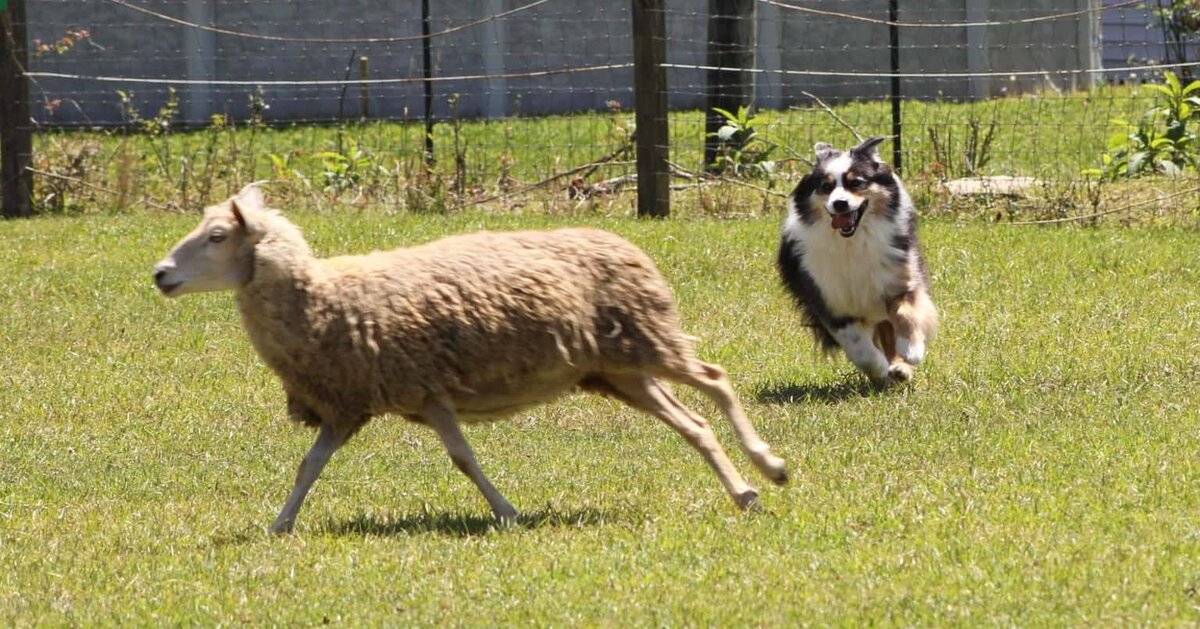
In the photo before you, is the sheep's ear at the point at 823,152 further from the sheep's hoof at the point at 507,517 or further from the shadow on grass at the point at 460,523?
the sheep's hoof at the point at 507,517

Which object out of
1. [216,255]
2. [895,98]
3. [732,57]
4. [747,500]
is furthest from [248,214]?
[732,57]

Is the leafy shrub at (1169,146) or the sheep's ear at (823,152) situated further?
the leafy shrub at (1169,146)

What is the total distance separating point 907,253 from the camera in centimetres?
901

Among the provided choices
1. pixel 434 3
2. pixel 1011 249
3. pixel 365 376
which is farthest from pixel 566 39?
pixel 365 376

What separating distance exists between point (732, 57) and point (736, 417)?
36.0ft

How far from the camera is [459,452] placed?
20.6 feet

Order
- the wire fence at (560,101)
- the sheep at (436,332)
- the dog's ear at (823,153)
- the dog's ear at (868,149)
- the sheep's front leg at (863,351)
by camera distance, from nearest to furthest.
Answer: the sheep at (436,332), the sheep's front leg at (863,351), the dog's ear at (868,149), the dog's ear at (823,153), the wire fence at (560,101)

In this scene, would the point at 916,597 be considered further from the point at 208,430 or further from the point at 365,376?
the point at 208,430

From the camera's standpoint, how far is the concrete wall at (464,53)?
933 inches

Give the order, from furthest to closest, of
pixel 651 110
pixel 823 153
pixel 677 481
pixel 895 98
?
pixel 895 98 → pixel 651 110 → pixel 823 153 → pixel 677 481

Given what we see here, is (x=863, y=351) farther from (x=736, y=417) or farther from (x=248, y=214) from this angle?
(x=248, y=214)

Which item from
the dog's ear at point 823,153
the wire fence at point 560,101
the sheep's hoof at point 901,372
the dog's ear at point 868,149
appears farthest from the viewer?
the wire fence at point 560,101

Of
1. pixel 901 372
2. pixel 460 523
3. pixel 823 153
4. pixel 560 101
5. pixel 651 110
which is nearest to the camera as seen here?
pixel 460 523

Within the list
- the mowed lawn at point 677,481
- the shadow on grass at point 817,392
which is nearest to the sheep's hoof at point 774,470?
the mowed lawn at point 677,481
